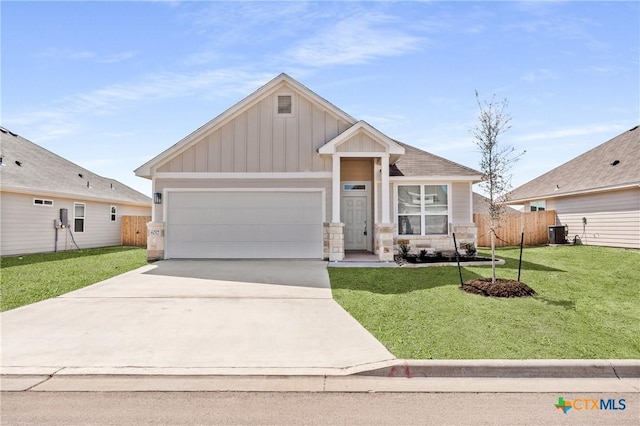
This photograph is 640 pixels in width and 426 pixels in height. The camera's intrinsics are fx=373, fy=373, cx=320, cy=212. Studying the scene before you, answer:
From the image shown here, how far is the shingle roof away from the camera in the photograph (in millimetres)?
14242

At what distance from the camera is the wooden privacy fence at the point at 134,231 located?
72.2ft

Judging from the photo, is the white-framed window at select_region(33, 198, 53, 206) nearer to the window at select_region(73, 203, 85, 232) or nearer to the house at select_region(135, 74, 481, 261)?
the window at select_region(73, 203, 85, 232)

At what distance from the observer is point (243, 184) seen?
42.6ft

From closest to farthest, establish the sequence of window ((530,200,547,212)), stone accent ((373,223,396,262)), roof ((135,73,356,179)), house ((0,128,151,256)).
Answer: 1. stone accent ((373,223,396,262))
2. roof ((135,73,356,179))
3. house ((0,128,151,256))
4. window ((530,200,547,212))

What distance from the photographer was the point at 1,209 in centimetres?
1474

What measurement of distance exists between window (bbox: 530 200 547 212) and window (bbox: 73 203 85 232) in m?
25.9

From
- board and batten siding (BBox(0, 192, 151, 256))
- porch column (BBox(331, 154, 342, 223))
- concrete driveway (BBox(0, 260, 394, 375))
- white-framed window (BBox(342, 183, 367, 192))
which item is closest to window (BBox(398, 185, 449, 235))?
white-framed window (BBox(342, 183, 367, 192))

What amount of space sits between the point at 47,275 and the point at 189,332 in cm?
744

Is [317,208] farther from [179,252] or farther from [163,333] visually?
[163,333]

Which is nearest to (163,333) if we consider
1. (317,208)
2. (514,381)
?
(514,381)

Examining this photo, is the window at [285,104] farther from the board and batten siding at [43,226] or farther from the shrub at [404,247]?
the board and batten siding at [43,226]

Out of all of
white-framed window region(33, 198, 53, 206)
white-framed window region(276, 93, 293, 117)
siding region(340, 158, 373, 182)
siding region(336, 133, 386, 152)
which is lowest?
white-framed window region(33, 198, 53, 206)

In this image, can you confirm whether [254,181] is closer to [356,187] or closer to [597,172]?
[356,187]

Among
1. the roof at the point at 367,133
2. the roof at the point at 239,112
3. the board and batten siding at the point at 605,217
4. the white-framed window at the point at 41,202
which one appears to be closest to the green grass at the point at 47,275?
the white-framed window at the point at 41,202
